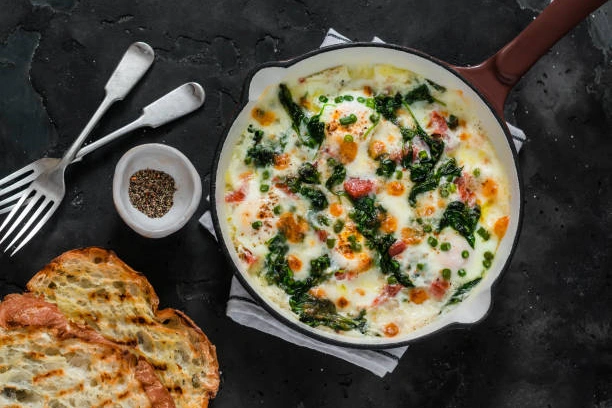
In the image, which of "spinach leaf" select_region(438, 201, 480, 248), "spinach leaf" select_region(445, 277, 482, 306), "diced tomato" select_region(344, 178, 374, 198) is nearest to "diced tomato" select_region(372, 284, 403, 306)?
"spinach leaf" select_region(445, 277, 482, 306)

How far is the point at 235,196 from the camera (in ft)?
15.0

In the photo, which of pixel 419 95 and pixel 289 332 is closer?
pixel 419 95

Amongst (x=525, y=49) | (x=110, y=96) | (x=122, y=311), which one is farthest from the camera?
(x=110, y=96)

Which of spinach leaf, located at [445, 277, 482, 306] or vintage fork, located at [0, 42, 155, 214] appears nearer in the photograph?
spinach leaf, located at [445, 277, 482, 306]

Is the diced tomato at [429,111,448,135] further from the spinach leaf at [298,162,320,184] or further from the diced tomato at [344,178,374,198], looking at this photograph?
the spinach leaf at [298,162,320,184]

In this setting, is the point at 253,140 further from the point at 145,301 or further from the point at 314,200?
the point at 145,301

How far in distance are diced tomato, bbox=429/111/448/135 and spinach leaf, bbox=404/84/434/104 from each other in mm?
106

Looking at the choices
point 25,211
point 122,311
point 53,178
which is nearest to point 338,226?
point 122,311

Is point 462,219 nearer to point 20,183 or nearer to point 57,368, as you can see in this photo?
point 57,368

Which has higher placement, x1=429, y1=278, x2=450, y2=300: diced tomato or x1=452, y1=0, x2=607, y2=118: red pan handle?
x1=452, y1=0, x2=607, y2=118: red pan handle

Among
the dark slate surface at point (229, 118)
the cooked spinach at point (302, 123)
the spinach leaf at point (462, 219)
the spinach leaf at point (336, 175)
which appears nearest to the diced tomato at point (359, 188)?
the spinach leaf at point (336, 175)

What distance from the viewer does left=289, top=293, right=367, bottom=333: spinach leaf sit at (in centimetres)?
455

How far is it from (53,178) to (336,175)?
1814mm

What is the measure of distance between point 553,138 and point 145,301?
2.90m
